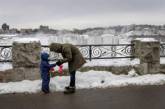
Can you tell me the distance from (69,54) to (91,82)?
6.24 ft

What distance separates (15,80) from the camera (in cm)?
1083

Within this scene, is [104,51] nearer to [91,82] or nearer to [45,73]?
[91,82]

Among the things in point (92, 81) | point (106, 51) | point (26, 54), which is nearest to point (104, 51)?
point (106, 51)

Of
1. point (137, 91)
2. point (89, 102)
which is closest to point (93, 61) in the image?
point (137, 91)

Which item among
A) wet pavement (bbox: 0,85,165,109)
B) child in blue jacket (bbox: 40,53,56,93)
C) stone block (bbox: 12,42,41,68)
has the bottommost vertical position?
wet pavement (bbox: 0,85,165,109)

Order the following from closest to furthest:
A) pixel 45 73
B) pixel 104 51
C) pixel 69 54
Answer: pixel 69 54 < pixel 45 73 < pixel 104 51

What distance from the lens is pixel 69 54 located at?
934cm

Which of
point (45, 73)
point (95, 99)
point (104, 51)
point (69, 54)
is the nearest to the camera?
point (95, 99)

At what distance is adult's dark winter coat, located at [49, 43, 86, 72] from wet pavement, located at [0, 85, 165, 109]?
2.73 feet

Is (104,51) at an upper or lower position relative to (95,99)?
upper

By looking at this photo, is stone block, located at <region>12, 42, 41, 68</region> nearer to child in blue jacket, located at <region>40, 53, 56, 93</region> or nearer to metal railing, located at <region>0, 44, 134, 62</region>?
child in blue jacket, located at <region>40, 53, 56, 93</region>

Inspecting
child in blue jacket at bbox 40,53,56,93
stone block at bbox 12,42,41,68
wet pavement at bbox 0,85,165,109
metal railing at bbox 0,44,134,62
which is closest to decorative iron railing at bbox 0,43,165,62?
metal railing at bbox 0,44,134,62

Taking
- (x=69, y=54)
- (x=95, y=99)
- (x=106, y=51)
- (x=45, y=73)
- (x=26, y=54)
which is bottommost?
(x=95, y=99)

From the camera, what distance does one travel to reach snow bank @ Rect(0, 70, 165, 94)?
33.1 feet
